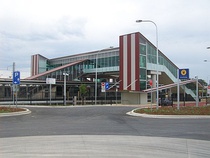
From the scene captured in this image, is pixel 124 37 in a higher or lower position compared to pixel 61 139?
higher

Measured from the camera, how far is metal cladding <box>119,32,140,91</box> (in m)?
47.9

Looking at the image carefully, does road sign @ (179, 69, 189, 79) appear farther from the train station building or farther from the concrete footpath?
the train station building

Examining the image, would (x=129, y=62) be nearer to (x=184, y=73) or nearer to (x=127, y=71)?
(x=127, y=71)

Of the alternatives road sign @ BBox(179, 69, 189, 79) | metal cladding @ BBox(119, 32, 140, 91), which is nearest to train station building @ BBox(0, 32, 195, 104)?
metal cladding @ BBox(119, 32, 140, 91)

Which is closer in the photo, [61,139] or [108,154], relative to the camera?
[108,154]

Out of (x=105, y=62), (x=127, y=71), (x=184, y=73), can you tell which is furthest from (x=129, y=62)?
(x=184, y=73)

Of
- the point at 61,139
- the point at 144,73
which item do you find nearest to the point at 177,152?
the point at 61,139

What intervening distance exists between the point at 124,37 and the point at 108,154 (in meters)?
43.0

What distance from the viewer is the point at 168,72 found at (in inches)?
2112

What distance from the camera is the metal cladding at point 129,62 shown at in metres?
47.9

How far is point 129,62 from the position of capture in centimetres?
4912

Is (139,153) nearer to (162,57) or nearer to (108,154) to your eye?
(108,154)

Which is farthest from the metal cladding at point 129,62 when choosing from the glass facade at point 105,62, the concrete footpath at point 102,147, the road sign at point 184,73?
the concrete footpath at point 102,147

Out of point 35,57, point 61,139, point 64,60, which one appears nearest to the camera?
point 61,139
